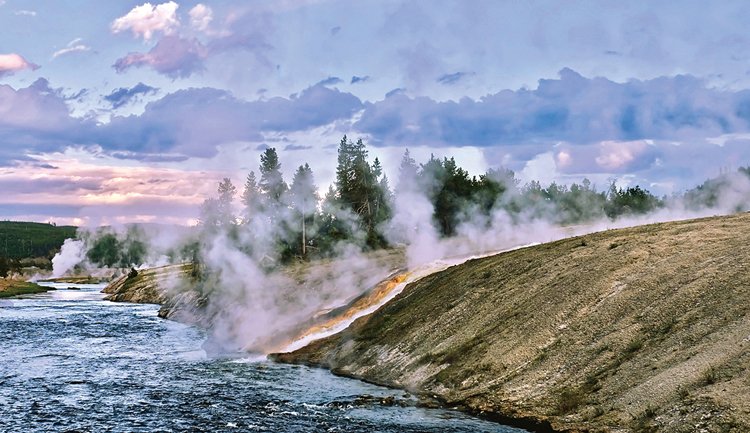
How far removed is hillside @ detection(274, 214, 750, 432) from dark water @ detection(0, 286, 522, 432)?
2.62m

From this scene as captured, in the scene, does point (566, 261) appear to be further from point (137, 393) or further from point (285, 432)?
point (137, 393)

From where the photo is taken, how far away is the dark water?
26.1 meters

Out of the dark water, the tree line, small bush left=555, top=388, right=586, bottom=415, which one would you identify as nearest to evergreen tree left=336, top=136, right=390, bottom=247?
the tree line

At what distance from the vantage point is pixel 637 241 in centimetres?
3900

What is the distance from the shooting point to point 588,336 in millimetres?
30188

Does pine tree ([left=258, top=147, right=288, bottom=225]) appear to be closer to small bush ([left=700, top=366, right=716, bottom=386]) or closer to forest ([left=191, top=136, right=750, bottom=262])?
forest ([left=191, top=136, right=750, bottom=262])

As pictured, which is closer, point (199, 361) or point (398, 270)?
point (199, 361)

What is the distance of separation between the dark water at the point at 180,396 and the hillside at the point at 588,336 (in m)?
2.62

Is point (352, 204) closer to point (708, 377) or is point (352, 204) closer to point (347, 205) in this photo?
point (347, 205)

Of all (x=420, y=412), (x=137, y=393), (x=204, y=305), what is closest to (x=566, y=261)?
(x=420, y=412)

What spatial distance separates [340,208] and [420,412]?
92.0m

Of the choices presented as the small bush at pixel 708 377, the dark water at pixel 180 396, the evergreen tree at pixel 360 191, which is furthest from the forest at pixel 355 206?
the small bush at pixel 708 377

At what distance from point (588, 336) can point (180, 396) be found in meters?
18.5

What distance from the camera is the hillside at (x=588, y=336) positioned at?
2395 cm
